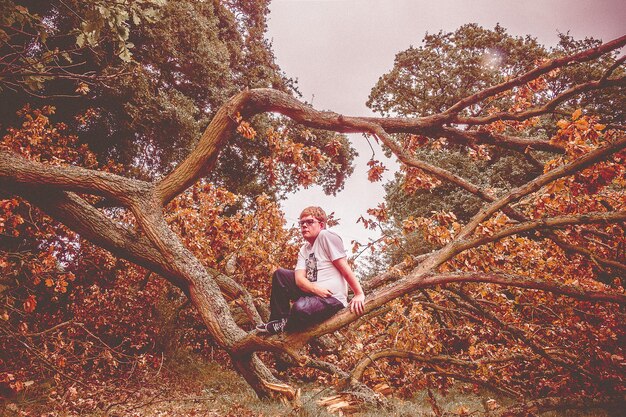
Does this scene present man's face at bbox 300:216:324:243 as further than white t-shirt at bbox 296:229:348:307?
Yes

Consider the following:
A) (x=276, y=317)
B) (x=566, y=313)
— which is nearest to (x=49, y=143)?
(x=276, y=317)

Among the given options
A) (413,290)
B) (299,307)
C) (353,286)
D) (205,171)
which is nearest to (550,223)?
(413,290)

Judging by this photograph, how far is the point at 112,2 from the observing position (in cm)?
438

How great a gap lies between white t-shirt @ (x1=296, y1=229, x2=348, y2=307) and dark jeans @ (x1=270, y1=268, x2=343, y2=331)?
140 mm

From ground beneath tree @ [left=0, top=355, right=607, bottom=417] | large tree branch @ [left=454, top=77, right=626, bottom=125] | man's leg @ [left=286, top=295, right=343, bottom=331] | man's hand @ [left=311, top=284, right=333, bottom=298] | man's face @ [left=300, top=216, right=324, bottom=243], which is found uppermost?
large tree branch @ [left=454, top=77, right=626, bottom=125]

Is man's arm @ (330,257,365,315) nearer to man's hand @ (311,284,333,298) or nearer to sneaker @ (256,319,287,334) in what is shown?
man's hand @ (311,284,333,298)

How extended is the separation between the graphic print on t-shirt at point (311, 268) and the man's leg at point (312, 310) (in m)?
0.23

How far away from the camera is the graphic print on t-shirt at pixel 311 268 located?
372 cm

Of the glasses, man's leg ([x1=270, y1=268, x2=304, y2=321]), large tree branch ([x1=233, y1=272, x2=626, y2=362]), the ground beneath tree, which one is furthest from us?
the ground beneath tree

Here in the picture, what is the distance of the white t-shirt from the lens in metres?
3.58

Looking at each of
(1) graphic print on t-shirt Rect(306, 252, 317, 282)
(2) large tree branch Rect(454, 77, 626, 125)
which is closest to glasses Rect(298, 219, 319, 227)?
(1) graphic print on t-shirt Rect(306, 252, 317, 282)

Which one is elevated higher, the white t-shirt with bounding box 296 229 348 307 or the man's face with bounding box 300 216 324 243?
the man's face with bounding box 300 216 324 243

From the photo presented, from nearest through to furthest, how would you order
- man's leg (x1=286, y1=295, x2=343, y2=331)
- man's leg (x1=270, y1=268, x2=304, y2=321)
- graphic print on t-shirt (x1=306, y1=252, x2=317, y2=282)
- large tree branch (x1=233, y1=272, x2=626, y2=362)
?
large tree branch (x1=233, y1=272, x2=626, y2=362)
man's leg (x1=286, y1=295, x2=343, y2=331)
graphic print on t-shirt (x1=306, y1=252, x2=317, y2=282)
man's leg (x1=270, y1=268, x2=304, y2=321)

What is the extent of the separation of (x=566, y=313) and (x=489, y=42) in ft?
70.9
